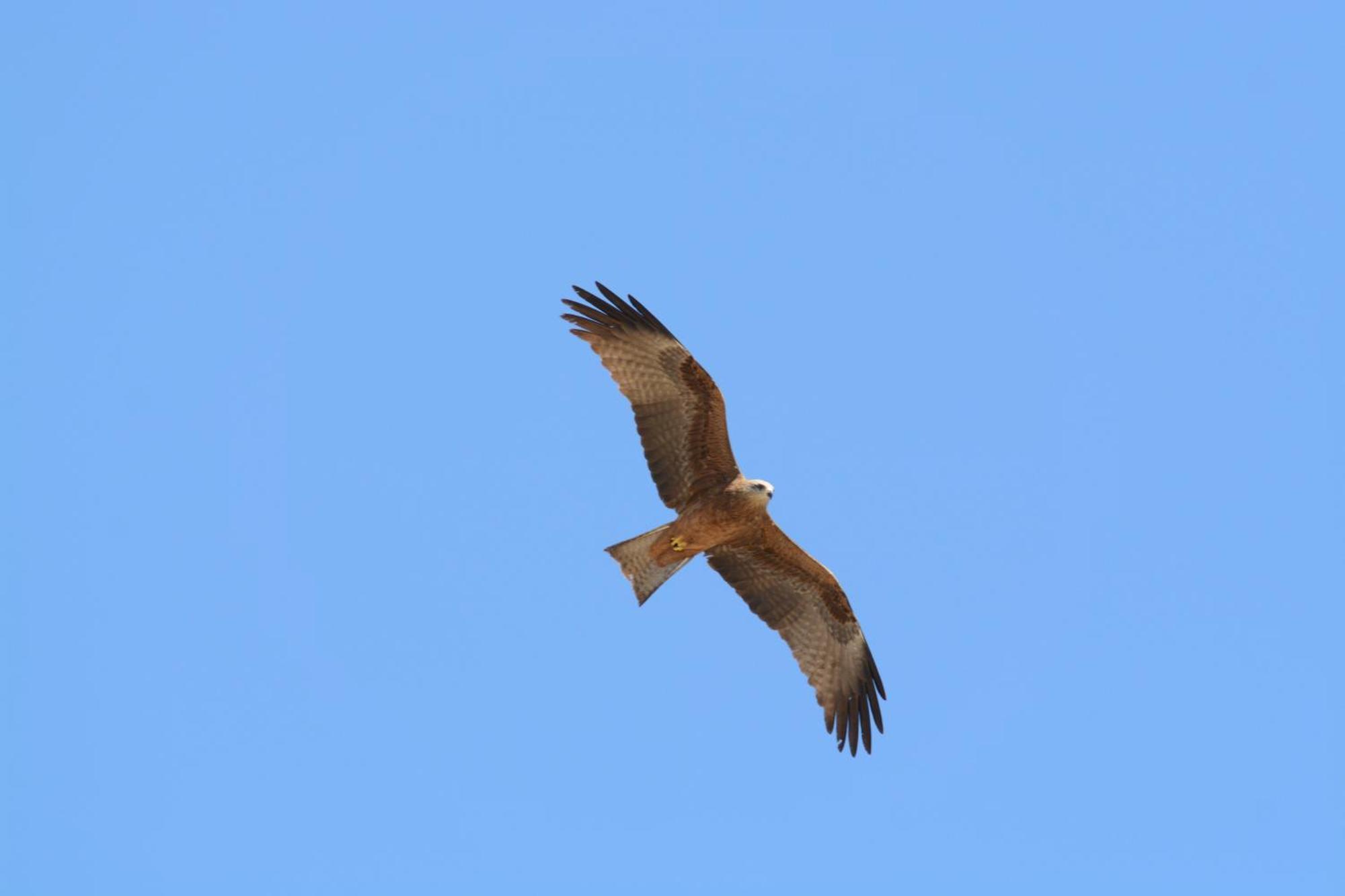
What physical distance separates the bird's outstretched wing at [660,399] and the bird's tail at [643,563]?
40 cm

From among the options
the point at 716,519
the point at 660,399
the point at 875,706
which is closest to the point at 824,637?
the point at 875,706

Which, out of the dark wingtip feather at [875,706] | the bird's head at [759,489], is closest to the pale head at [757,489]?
the bird's head at [759,489]

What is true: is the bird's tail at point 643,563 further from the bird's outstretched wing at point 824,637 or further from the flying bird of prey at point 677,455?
the bird's outstretched wing at point 824,637

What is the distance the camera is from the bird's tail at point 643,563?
44.3 ft

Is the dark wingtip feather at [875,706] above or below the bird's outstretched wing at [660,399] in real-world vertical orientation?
below

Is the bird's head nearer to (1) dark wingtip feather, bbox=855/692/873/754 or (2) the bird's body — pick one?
(2) the bird's body

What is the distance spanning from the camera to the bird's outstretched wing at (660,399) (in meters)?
13.3

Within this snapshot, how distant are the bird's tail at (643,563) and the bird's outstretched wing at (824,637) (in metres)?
0.77

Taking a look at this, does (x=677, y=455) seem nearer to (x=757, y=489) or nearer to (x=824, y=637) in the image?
(x=757, y=489)

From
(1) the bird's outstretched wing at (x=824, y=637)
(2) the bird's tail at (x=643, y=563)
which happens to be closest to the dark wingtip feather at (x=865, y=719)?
(1) the bird's outstretched wing at (x=824, y=637)

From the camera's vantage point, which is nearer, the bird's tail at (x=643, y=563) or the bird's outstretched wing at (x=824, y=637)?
the bird's tail at (x=643, y=563)

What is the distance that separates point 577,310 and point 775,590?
342cm

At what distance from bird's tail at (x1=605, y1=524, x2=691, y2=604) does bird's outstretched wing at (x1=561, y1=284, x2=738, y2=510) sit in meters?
0.40

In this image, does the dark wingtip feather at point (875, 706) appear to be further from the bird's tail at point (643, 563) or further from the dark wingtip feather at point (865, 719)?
the bird's tail at point (643, 563)
